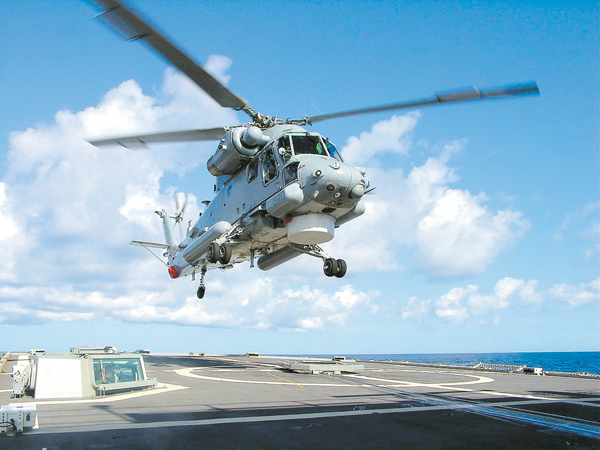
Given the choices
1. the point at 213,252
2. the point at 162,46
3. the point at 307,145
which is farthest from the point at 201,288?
the point at 162,46

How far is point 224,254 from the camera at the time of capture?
18.3 meters

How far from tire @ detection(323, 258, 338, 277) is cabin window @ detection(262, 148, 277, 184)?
4.34 metres

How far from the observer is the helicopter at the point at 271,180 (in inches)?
602

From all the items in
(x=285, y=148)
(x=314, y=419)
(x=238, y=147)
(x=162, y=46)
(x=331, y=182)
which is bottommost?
(x=314, y=419)

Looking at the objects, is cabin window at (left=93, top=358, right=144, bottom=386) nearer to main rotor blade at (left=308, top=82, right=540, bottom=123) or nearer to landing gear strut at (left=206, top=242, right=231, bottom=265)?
landing gear strut at (left=206, top=242, right=231, bottom=265)

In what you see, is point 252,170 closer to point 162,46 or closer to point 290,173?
point 290,173

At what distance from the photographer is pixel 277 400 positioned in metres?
11.4

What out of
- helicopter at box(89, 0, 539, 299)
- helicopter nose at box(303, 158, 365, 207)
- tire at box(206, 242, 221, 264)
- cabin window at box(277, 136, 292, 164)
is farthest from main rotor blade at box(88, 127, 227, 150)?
helicopter nose at box(303, 158, 365, 207)

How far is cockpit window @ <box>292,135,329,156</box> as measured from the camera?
55.0 feet

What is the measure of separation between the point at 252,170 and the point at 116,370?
905cm

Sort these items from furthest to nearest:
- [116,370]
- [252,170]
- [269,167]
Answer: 1. [252,170]
2. [269,167]
3. [116,370]

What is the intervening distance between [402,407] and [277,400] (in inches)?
115

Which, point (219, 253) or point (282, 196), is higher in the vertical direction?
point (282, 196)

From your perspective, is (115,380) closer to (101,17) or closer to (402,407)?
(402,407)
